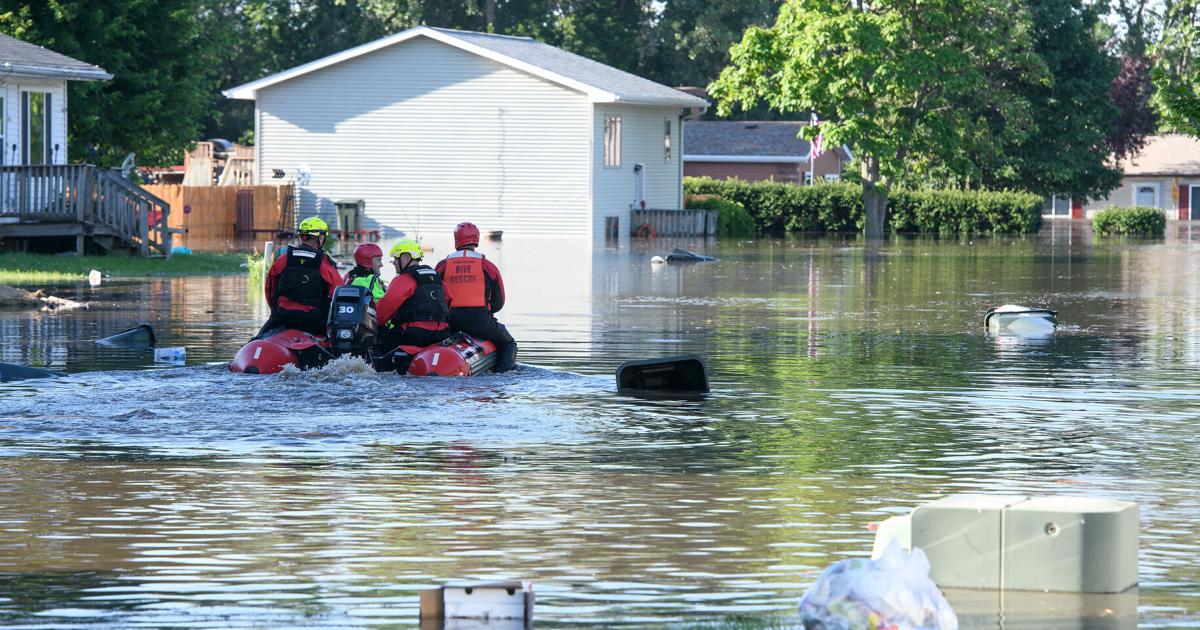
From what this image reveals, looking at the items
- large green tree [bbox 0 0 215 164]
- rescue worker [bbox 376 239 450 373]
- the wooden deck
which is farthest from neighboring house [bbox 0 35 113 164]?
rescue worker [bbox 376 239 450 373]

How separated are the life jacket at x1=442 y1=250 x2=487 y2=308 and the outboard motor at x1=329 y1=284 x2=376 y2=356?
1070 millimetres

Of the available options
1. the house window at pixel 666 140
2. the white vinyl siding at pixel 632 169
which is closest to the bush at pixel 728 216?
the white vinyl siding at pixel 632 169

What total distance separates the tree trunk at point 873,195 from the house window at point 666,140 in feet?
22.2

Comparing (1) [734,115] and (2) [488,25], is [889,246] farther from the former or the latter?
(1) [734,115]

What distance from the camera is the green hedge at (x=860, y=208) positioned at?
67.1m

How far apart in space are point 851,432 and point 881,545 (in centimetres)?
574

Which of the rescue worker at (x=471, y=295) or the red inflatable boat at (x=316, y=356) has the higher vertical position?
the rescue worker at (x=471, y=295)

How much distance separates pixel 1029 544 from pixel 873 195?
180ft

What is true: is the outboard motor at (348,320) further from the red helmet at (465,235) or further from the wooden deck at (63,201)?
the wooden deck at (63,201)

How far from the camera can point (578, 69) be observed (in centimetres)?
5678

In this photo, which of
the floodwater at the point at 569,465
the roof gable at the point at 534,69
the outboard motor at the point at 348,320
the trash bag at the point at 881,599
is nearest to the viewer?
the trash bag at the point at 881,599

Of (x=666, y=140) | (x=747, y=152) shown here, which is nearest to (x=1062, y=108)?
(x=747, y=152)

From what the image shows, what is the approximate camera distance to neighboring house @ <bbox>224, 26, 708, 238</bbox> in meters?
53.9

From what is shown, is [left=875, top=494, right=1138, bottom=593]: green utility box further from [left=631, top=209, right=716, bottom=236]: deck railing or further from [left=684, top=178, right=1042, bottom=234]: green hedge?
[left=684, top=178, right=1042, bottom=234]: green hedge
